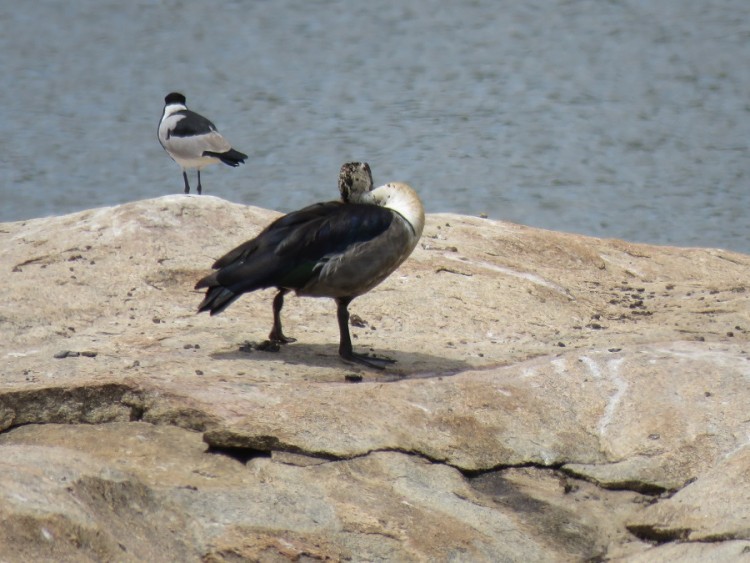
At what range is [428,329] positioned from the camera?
8.54 meters

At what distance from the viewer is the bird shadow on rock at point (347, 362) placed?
741 cm

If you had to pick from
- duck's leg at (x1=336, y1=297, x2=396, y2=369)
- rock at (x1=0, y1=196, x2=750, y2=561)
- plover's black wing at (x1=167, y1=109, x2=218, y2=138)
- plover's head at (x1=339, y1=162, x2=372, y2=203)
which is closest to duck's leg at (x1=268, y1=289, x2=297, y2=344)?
rock at (x1=0, y1=196, x2=750, y2=561)

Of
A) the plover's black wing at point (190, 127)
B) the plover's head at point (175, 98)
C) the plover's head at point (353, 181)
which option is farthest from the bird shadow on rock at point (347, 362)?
the plover's head at point (175, 98)

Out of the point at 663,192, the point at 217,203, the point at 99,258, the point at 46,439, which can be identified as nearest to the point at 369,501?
the point at 46,439

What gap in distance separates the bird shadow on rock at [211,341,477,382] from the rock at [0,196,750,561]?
23 mm

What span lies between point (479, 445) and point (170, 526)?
1.65m

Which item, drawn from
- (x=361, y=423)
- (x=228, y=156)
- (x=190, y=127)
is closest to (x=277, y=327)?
(x=361, y=423)

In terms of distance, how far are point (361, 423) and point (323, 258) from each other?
1.29 metres

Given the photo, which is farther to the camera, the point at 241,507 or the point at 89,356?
the point at 89,356

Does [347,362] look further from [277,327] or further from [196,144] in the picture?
[196,144]

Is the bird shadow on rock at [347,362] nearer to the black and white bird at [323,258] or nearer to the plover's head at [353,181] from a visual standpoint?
the black and white bird at [323,258]

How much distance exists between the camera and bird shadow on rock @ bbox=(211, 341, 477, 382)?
7.41 meters

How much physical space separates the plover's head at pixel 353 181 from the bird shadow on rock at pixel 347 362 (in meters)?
0.87

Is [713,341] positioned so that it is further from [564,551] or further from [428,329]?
[564,551]
